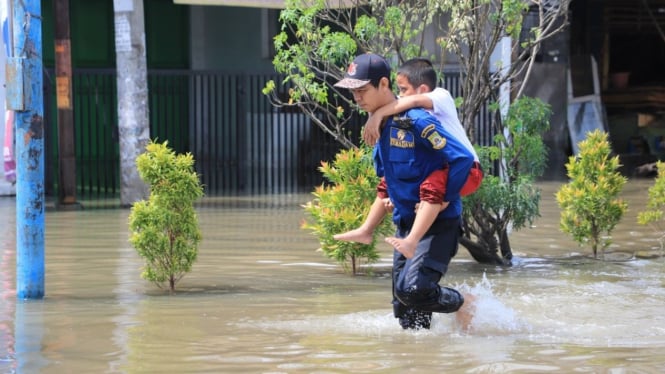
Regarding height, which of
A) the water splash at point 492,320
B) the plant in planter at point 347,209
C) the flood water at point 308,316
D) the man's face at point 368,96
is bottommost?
the flood water at point 308,316

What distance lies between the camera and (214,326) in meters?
6.58

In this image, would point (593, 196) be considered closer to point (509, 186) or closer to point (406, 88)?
point (509, 186)

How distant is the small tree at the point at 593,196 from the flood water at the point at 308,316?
285 mm

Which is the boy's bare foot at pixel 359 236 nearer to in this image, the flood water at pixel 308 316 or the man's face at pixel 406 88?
the flood water at pixel 308 316

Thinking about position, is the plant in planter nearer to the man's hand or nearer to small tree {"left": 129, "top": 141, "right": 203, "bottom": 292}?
small tree {"left": 129, "top": 141, "right": 203, "bottom": 292}

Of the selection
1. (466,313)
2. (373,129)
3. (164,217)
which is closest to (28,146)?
(164,217)

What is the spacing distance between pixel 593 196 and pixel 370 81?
4411mm

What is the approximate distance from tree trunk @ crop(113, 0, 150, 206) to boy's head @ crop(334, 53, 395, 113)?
8254 mm

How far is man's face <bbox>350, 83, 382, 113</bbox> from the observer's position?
579 centimetres

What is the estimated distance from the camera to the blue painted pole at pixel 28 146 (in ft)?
24.0

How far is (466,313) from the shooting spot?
615 centimetres

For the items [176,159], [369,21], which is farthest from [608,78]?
[176,159]

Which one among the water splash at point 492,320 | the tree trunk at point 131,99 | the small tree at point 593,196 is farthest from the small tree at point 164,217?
the tree trunk at point 131,99

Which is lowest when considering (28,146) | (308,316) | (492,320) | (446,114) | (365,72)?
(308,316)
